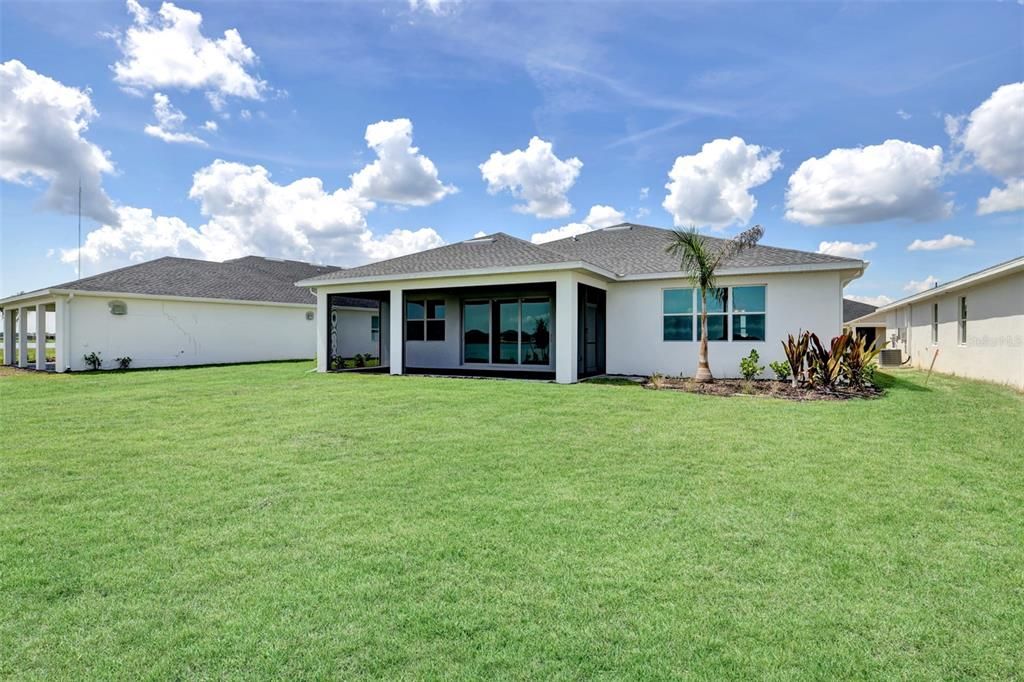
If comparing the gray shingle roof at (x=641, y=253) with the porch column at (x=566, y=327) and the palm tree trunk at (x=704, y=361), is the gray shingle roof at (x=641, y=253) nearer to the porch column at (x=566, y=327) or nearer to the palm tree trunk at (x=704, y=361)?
the porch column at (x=566, y=327)

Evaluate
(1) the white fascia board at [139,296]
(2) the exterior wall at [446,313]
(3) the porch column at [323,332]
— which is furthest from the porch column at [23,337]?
(2) the exterior wall at [446,313]

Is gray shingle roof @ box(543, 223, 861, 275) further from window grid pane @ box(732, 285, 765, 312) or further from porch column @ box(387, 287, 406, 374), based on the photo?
porch column @ box(387, 287, 406, 374)

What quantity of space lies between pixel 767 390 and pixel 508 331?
836cm

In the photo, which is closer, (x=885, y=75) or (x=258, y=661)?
(x=258, y=661)

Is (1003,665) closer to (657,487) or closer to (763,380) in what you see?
(657,487)

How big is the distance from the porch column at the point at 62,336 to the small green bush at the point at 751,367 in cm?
2236

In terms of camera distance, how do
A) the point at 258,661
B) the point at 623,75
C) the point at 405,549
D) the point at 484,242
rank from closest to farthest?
1. the point at 258,661
2. the point at 405,549
3. the point at 623,75
4. the point at 484,242

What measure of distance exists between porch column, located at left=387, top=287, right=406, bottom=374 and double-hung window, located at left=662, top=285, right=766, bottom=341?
7.89m

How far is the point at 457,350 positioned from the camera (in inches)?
704

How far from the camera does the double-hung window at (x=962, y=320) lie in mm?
15984

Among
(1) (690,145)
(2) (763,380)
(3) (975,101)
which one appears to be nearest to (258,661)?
(2) (763,380)

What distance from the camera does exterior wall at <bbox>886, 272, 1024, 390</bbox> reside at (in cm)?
1253

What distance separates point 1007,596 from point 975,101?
58.4 feet

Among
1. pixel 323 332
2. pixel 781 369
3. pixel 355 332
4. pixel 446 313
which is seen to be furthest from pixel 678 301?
pixel 355 332
